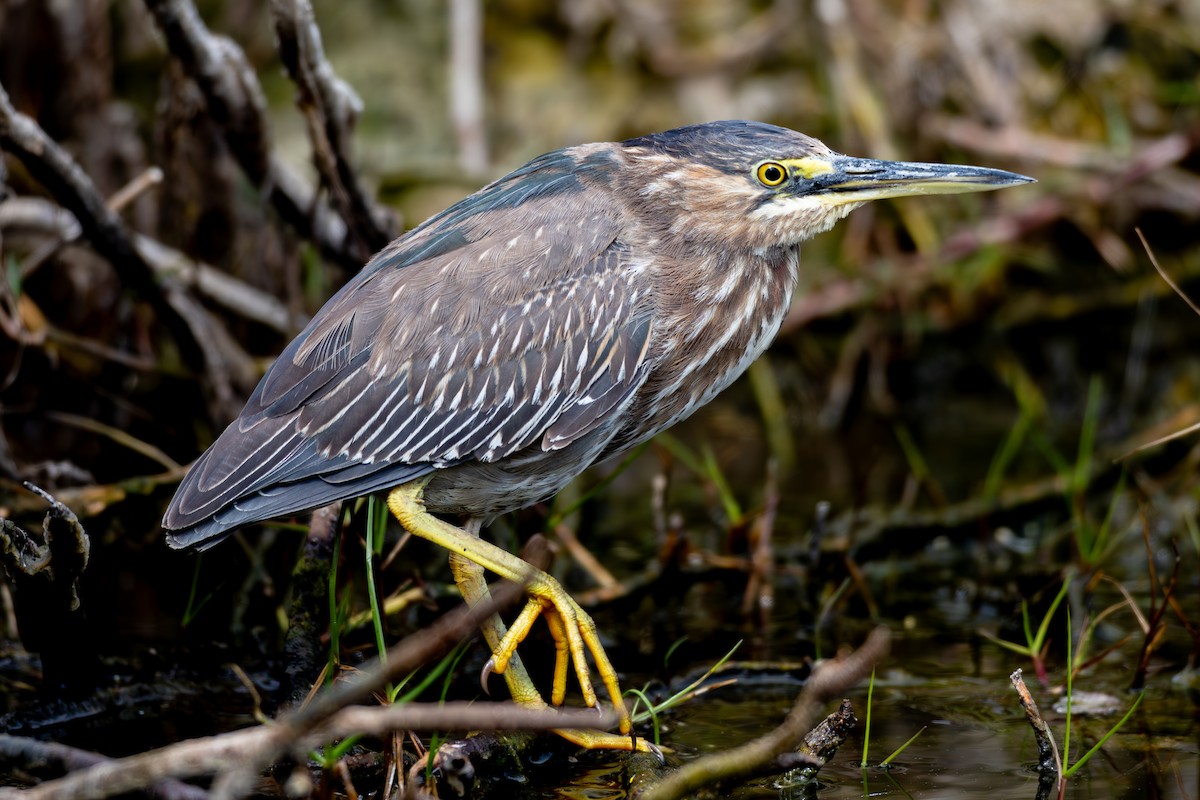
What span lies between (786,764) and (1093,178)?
188 inches

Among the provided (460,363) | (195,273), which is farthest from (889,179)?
(195,273)

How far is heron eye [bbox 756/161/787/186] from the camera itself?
386cm

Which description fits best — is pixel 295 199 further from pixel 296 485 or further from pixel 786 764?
pixel 786 764

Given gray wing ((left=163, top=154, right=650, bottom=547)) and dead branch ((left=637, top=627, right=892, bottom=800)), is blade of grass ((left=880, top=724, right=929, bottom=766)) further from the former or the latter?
gray wing ((left=163, top=154, right=650, bottom=547))

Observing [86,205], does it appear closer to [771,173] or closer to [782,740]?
[771,173]

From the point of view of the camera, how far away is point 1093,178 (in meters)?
A: 6.86

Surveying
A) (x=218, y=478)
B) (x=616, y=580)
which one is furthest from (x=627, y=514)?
(x=218, y=478)

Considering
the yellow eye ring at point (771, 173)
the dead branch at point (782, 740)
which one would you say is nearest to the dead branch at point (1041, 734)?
the dead branch at point (782, 740)

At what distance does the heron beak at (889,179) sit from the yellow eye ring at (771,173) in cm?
10

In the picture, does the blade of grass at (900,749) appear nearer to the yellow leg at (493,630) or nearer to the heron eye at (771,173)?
the yellow leg at (493,630)

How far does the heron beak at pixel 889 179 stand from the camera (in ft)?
12.4

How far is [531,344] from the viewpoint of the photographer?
151 inches

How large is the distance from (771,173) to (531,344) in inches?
33.3

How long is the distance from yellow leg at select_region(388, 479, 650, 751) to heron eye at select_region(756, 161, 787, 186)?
1287mm
